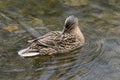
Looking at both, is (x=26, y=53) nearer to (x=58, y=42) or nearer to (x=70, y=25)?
(x=58, y=42)

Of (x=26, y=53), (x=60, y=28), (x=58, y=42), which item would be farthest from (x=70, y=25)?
(x=26, y=53)

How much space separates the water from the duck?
0.50 feet

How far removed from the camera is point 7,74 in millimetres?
9625

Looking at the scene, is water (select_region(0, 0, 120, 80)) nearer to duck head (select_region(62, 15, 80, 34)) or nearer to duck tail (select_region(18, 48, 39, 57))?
duck tail (select_region(18, 48, 39, 57))

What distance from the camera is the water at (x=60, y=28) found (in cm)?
981

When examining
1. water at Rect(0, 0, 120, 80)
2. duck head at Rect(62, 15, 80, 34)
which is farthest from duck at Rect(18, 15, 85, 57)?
water at Rect(0, 0, 120, 80)

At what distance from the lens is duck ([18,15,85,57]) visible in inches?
417

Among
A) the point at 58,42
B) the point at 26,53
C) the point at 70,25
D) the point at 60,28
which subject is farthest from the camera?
the point at 60,28

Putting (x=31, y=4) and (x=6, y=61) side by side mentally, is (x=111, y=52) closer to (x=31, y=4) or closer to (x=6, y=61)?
(x=6, y=61)

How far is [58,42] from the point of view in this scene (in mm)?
10797

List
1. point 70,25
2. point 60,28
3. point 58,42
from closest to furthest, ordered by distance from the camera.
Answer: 1. point 58,42
2. point 70,25
3. point 60,28

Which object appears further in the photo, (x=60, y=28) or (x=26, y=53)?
(x=60, y=28)

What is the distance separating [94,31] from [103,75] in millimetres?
2122

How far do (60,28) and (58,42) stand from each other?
43.4 inches
